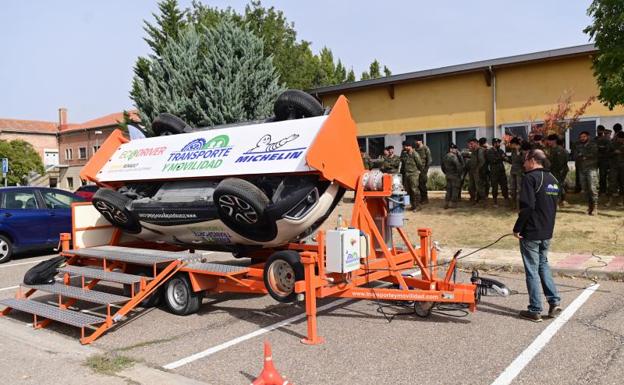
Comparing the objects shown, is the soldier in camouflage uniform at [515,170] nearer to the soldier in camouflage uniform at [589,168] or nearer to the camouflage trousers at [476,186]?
the camouflage trousers at [476,186]

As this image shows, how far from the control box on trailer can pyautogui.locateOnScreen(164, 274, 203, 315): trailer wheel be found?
75.7 inches

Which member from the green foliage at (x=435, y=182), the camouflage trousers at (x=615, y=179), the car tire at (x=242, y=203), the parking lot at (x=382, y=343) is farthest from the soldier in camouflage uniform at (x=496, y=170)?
the car tire at (x=242, y=203)

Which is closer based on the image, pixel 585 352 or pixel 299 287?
pixel 585 352

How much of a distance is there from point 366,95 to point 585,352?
60.1 feet

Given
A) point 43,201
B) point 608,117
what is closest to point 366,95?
point 608,117

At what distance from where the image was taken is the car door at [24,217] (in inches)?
452

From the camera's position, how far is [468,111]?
1961 centimetres

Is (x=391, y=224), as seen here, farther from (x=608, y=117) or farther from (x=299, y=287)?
(x=608, y=117)

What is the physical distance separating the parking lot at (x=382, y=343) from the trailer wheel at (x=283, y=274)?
38 cm

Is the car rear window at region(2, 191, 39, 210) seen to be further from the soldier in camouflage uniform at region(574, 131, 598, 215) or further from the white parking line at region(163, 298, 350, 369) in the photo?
the soldier in camouflage uniform at region(574, 131, 598, 215)

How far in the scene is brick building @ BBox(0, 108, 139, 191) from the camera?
159 ft

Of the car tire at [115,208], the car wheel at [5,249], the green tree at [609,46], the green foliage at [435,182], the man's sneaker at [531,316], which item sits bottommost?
the man's sneaker at [531,316]

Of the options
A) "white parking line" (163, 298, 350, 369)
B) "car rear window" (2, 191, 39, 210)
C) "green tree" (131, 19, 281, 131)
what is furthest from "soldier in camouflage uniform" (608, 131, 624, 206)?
"car rear window" (2, 191, 39, 210)

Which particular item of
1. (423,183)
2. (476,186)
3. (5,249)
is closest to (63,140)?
(5,249)
